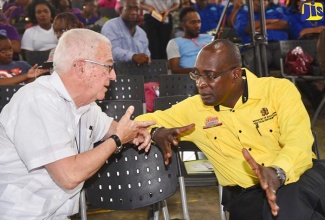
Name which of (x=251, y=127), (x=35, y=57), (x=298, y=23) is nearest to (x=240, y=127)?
(x=251, y=127)

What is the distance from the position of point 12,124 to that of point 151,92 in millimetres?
2506

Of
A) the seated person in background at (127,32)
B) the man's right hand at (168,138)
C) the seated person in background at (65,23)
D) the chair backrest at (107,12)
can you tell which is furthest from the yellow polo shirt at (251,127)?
the chair backrest at (107,12)

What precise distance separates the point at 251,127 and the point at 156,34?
4819 mm

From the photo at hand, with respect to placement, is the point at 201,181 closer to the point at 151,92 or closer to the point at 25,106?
the point at 25,106

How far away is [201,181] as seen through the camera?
9.96 feet

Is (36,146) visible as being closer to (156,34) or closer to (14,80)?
(14,80)

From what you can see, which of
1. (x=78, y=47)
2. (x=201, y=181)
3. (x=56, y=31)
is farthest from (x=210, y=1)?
(x=78, y=47)

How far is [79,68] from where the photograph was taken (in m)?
2.20

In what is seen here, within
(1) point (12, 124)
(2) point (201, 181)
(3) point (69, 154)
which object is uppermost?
(1) point (12, 124)

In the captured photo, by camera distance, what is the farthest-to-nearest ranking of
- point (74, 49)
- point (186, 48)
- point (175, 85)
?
point (186, 48)
point (175, 85)
point (74, 49)

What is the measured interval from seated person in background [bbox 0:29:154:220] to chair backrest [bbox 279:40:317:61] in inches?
172

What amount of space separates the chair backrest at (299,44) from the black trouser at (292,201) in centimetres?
400

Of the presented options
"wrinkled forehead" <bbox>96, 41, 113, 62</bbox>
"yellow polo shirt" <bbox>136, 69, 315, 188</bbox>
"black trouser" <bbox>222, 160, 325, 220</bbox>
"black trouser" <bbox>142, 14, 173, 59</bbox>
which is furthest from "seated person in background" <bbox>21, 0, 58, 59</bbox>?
"black trouser" <bbox>222, 160, 325, 220</bbox>

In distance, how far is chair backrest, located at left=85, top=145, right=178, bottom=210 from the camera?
2.59m
